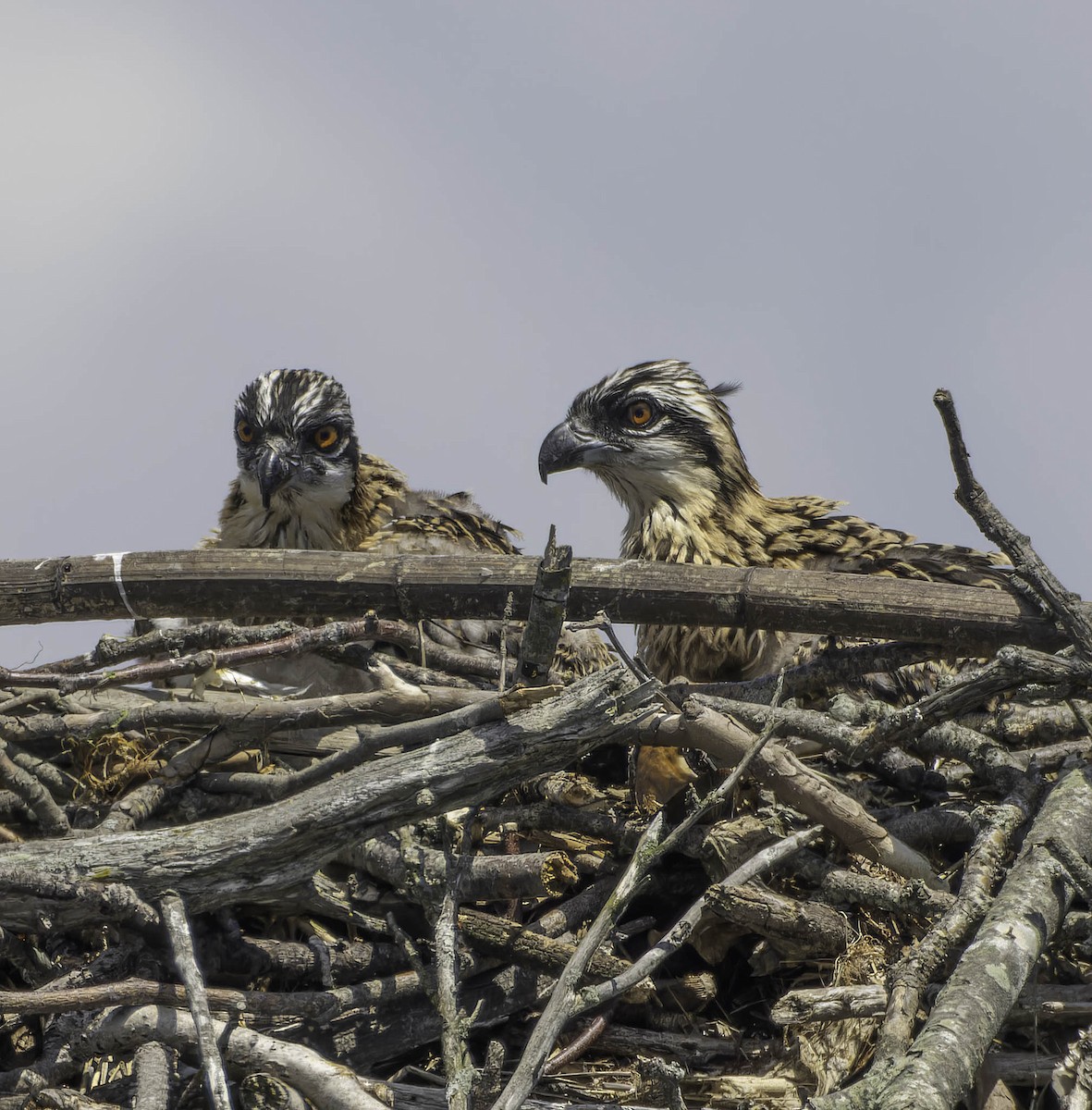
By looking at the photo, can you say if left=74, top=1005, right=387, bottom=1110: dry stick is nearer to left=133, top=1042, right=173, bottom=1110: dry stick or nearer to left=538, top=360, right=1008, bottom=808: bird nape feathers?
left=133, top=1042, right=173, bottom=1110: dry stick

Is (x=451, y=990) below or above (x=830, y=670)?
below

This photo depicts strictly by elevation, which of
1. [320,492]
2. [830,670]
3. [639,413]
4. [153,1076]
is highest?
[639,413]

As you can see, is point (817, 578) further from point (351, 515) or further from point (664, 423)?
point (351, 515)

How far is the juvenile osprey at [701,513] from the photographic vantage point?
614cm

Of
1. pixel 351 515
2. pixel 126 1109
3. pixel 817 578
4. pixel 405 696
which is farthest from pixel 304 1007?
pixel 351 515

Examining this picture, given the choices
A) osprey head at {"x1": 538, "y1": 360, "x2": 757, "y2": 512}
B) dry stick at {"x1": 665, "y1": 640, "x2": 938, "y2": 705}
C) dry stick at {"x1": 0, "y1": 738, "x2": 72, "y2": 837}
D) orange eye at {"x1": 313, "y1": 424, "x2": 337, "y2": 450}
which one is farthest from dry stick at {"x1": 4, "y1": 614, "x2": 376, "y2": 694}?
osprey head at {"x1": 538, "y1": 360, "x2": 757, "y2": 512}

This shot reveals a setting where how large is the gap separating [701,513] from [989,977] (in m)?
3.77

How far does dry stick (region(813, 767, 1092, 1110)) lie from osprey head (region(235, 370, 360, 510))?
13.5 ft

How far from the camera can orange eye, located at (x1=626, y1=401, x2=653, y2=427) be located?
23.5 ft

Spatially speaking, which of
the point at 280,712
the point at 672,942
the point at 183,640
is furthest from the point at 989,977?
the point at 183,640

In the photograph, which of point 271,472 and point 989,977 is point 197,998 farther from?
point 271,472

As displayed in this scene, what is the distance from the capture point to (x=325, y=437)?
23.6 ft

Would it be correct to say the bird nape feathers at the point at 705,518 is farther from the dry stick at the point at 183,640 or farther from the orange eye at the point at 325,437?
the dry stick at the point at 183,640

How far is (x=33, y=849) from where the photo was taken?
3.73 meters
